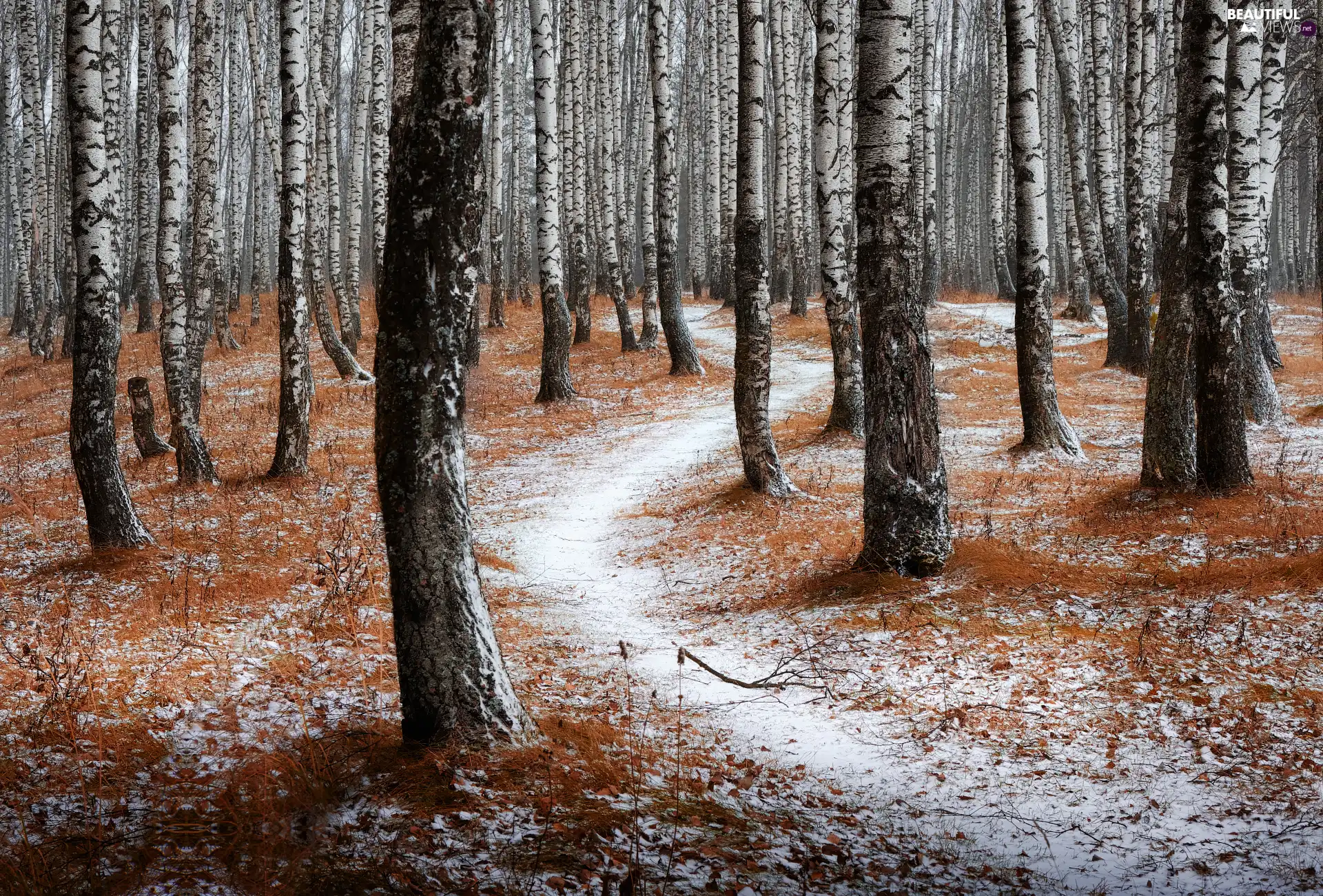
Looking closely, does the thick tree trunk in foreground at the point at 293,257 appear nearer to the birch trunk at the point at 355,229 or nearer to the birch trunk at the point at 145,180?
the birch trunk at the point at 355,229

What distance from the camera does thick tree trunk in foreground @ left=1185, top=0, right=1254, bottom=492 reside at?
24.9 feet

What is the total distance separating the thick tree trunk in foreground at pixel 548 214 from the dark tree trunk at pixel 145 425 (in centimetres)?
595

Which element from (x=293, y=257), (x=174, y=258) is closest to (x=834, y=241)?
(x=293, y=257)

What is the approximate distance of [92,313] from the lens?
760 cm

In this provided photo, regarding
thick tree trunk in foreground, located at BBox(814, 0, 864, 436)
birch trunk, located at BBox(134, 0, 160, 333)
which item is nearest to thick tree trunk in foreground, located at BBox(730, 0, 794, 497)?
thick tree trunk in foreground, located at BBox(814, 0, 864, 436)

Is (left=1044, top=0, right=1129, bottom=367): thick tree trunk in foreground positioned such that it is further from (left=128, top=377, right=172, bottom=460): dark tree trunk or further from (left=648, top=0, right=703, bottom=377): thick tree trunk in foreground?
(left=128, top=377, right=172, bottom=460): dark tree trunk

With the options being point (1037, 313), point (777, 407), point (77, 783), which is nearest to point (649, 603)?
point (77, 783)

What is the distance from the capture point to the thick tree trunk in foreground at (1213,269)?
7.58m

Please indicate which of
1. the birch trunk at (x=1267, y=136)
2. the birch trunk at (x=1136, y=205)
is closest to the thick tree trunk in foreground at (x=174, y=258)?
the birch trunk at (x=1267, y=136)

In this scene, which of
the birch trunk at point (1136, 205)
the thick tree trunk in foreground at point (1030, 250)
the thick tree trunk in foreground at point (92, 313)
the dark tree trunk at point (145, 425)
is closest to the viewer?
the thick tree trunk in foreground at point (92, 313)

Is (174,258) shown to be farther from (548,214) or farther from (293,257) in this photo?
(548,214)

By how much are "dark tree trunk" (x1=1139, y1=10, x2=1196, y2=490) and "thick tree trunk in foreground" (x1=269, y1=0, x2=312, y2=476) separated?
9.07 m

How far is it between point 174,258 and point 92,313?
11.8 ft

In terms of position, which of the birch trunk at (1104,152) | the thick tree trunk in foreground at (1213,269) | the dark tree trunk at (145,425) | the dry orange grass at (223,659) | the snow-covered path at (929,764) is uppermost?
the birch trunk at (1104,152)
